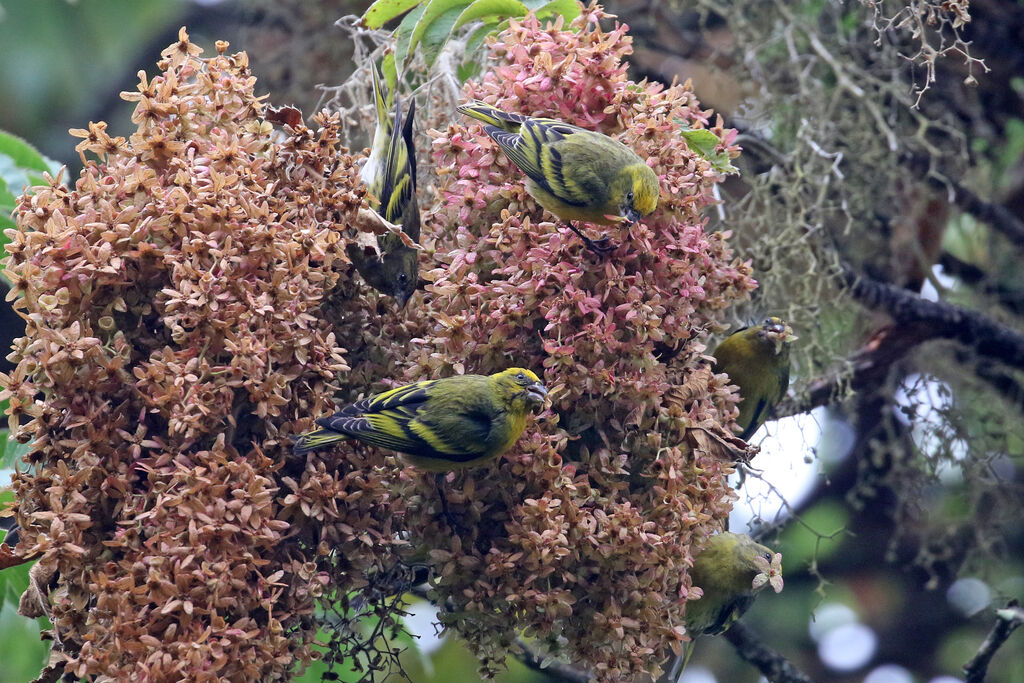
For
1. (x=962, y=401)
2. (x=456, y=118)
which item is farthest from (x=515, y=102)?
(x=962, y=401)

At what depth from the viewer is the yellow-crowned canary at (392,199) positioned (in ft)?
6.96

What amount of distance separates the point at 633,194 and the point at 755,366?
0.84 meters

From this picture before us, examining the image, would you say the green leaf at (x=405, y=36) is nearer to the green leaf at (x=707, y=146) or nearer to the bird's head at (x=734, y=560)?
the green leaf at (x=707, y=146)

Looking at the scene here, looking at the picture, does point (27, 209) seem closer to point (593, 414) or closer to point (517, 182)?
point (517, 182)

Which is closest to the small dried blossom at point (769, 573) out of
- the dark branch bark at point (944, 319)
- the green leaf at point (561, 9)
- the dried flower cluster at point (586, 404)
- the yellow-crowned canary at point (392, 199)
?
the dried flower cluster at point (586, 404)

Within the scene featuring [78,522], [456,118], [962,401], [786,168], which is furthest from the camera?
[962,401]

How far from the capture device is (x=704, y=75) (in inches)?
157

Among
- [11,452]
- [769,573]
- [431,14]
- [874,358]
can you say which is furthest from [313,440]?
[874,358]

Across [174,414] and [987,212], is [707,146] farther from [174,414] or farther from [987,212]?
[987,212]

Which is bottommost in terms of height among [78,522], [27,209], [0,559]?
[0,559]

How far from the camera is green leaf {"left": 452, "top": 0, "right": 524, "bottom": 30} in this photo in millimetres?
2543

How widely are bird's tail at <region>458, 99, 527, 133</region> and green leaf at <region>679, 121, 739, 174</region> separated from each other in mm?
435

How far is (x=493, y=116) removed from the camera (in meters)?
2.19

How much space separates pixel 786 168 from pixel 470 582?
1938 millimetres
